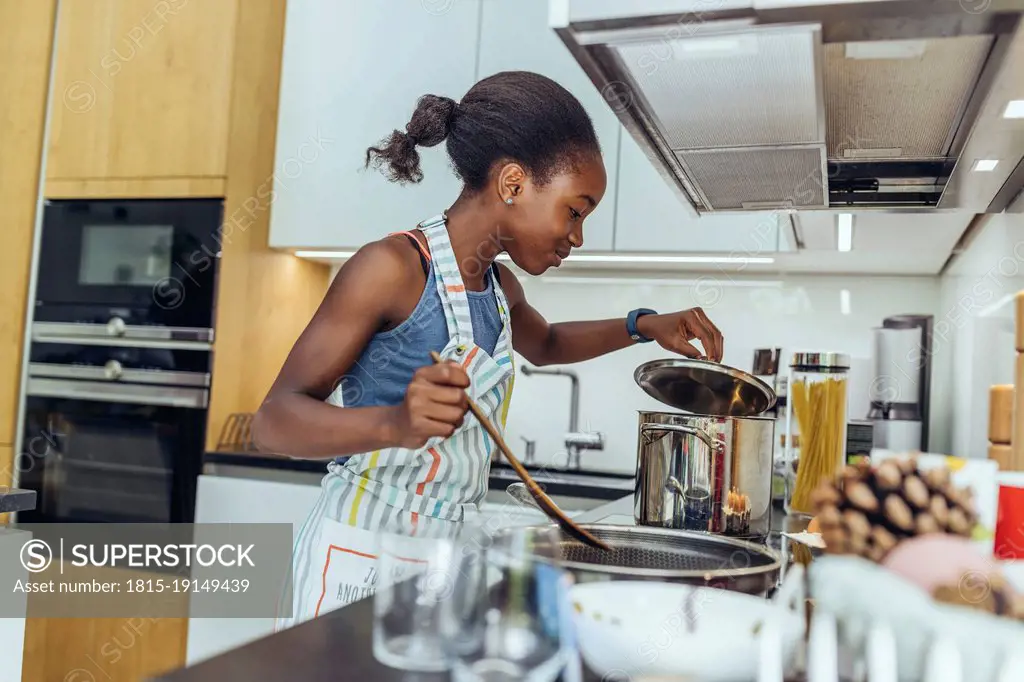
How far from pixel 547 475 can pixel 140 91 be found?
147 cm

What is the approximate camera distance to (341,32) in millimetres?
2371

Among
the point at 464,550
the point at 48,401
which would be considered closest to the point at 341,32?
the point at 48,401

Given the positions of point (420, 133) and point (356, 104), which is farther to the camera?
point (356, 104)

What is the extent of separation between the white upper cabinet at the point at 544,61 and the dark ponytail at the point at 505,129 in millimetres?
986

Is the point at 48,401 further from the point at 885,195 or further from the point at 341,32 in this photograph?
the point at 885,195

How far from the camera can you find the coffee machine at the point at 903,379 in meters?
2.10

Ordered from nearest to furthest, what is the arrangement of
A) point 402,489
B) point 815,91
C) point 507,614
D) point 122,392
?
point 507,614, point 815,91, point 402,489, point 122,392

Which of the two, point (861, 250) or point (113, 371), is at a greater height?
point (861, 250)

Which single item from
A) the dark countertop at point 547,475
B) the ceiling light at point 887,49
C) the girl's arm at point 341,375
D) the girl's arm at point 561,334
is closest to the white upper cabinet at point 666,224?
the dark countertop at point 547,475

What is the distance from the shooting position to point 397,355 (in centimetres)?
112

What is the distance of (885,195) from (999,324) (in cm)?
47

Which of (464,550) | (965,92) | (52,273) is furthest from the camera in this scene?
(52,273)

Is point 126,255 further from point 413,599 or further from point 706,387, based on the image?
point 413,599

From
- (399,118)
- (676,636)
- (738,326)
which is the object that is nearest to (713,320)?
(738,326)
